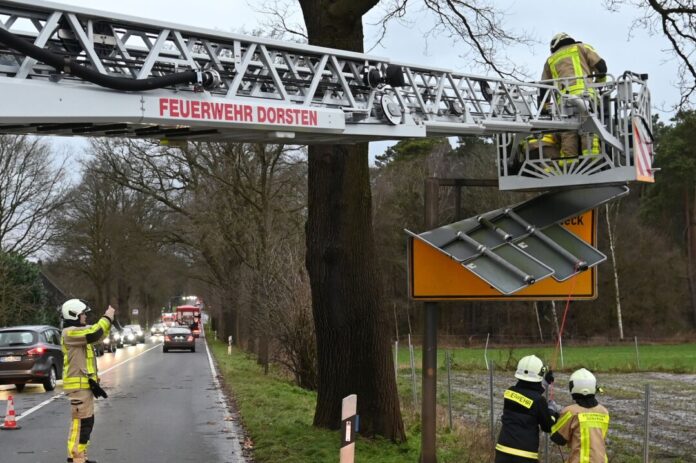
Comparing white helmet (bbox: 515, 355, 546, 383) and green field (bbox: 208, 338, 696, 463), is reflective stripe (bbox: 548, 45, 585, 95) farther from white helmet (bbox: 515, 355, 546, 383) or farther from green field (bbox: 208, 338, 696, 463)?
green field (bbox: 208, 338, 696, 463)

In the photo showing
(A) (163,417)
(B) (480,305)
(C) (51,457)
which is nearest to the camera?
(C) (51,457)

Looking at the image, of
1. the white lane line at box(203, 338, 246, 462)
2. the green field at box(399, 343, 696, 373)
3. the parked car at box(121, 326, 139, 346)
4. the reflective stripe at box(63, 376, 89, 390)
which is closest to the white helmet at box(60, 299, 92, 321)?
the reflective stripe at box(63, 376, 89, 390)

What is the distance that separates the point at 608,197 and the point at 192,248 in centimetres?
3919

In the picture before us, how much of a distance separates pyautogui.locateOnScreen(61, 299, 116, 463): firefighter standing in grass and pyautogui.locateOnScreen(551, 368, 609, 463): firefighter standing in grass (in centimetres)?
534

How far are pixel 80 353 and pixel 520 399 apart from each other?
17.7 ft

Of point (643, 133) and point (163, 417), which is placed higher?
point (643, 133)

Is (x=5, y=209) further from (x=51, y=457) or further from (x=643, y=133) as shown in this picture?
(x=643, y=133)

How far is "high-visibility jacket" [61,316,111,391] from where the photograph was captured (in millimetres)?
9648

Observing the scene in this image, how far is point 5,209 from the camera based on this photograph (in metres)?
44.8

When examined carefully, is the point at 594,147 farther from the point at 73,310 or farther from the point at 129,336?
the point at 129,336

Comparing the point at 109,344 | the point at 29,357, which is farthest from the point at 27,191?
the point at 29,357

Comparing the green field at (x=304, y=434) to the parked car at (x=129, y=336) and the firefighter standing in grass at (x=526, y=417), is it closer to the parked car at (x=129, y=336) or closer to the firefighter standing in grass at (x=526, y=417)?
the firefighter standing in grass at (x=526, y=417)

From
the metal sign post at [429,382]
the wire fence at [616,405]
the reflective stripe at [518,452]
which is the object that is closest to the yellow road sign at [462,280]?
the metal sign post at [429,382]

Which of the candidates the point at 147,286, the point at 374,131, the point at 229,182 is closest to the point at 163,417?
the point at 374,131
